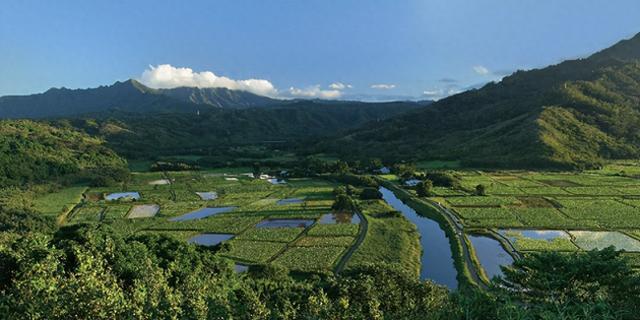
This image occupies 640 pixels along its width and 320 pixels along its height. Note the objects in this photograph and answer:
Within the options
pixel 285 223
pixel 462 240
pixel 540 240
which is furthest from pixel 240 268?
pixel 540 240

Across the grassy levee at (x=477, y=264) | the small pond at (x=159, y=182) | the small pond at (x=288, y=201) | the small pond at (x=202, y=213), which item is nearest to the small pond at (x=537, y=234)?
the grassy levee at (x=477, y=264)

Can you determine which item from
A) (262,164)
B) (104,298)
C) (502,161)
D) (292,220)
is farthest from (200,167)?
(104,298)

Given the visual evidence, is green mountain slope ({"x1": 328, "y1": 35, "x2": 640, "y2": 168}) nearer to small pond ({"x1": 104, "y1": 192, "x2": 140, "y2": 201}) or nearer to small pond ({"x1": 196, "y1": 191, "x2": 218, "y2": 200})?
small pond ({"x1": 196, "y1": 191, "x2": 218, "y2": 200})

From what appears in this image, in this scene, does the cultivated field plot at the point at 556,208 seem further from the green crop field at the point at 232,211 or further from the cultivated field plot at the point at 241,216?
the cultivated field plot at the point at 241,216

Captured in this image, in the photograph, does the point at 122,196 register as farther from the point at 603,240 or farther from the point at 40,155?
the point at 603,240

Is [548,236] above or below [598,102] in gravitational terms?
below

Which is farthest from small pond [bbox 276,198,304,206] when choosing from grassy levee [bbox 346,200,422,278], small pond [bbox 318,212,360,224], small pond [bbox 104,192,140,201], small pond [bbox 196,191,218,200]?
small pond [bbox 104,192,140,201]

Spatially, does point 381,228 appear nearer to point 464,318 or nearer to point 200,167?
point 464,318
